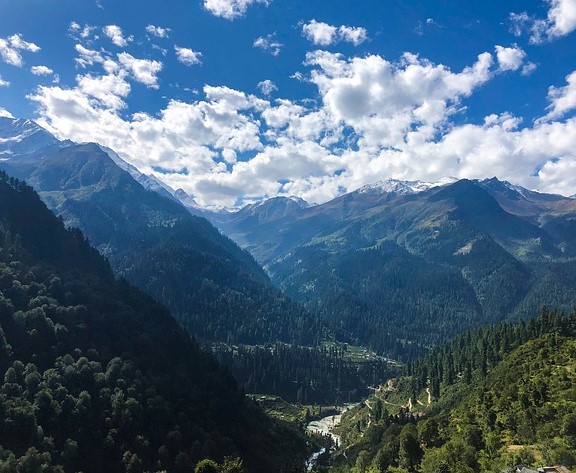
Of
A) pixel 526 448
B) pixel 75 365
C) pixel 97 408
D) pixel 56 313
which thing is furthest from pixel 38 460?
pixel 526 448

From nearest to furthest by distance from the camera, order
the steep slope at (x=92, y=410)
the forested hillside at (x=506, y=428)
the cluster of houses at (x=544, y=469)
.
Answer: the cluster of houses at (x=544, y=469) < the forested hillside at (x=506, y=428) < the steep slope at (x=92, y=410)

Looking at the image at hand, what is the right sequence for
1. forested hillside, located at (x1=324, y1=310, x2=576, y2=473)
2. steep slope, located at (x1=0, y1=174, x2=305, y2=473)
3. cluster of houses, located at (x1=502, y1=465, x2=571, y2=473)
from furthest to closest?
steep slope, located at (x1=0, y1=174, x2=305, y2=473)
forested hillside, located at (x1=324, y1=310, x2=576, y2=473)
cluster of houses, located at (x1=502, y1=465, x2=571, y2=473)

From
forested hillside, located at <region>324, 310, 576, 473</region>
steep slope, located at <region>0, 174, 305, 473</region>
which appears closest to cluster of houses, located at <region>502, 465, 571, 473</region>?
forested hillside, located at <region>324, 310, 576, 473</region>

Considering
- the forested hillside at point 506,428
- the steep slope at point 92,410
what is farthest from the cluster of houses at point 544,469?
the steep slope at point 92,410

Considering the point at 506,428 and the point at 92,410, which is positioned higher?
the point at 506,428

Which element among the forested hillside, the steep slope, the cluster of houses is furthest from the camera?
the steep slope

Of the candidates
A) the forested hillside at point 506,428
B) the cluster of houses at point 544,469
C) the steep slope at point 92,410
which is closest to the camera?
the cluster of houses at point 544,469

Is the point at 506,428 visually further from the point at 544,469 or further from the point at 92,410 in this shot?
the point at 92,410

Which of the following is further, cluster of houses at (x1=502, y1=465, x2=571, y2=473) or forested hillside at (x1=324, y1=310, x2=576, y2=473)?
forested hillside at (x1=324, y1=310, x2=576, y2=473)

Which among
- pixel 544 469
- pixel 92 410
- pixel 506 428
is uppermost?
pixel 544 469

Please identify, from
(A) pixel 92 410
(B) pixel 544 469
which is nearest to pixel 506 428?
(B) pixel 544 469

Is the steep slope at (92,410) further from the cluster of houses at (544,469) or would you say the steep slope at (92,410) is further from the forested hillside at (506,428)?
the cluster of houses at (544,469)

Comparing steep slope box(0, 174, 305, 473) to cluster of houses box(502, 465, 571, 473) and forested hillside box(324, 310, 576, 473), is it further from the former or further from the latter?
cluster of houses box(502, 465, 571, 473)
